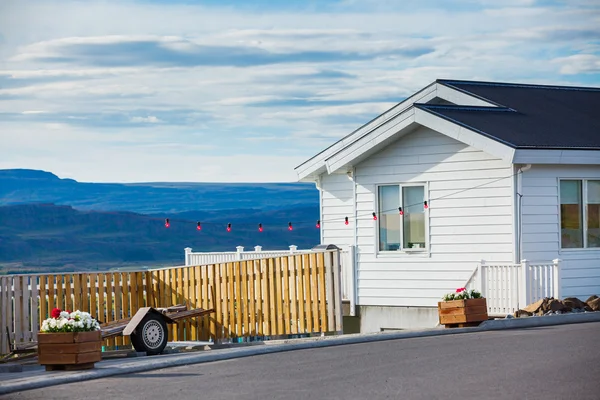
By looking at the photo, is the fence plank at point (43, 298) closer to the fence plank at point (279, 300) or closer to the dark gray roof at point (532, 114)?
the fence plank at point (279, 300)

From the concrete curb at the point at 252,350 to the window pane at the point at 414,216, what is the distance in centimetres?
542

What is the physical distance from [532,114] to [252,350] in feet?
41.4

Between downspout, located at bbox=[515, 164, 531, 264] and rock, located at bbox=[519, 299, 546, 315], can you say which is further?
downspout, located at bbox=[515, 164, 531, 264]

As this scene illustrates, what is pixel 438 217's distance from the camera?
2561cm

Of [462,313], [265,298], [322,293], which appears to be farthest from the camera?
[265,298]

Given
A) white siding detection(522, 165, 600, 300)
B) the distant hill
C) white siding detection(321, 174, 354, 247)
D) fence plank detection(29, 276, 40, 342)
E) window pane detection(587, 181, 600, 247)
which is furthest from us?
the distant hill

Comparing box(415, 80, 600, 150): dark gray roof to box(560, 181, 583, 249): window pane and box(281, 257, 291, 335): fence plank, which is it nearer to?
box(560, 181, 583, 249): window pane

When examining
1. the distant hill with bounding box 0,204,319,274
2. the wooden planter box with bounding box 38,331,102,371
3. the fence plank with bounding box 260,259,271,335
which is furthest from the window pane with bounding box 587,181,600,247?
the distant hill with bounding box 0,204,319,274

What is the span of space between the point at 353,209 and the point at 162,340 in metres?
9.87

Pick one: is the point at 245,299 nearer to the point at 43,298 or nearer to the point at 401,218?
the point at 43,298

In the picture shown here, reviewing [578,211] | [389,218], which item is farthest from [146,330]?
[578,211]

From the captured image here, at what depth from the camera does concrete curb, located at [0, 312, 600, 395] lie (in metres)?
14.5

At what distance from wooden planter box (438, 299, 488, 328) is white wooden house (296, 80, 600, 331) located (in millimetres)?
2721

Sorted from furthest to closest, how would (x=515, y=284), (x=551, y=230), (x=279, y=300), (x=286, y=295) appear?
1. (x=551, y=230)
2. (x=515, y=284)
3. (x=279, y=300)
4. (x=286, y=295)
